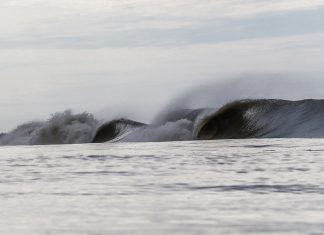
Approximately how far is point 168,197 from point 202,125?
23586 mm

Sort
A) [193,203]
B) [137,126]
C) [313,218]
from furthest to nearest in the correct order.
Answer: [137,126] < [193,203] < [313,218]

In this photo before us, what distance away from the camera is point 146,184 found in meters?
9.40

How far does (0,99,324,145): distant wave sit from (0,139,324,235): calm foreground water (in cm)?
1384

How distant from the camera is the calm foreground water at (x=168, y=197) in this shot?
6.02 metres

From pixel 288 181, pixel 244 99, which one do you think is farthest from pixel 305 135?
pixel 288 181

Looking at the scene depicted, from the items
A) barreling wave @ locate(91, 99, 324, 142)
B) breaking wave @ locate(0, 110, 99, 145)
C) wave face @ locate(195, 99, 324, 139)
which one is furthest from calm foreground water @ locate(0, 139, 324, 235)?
breaking wave @ locate(0, 110, 99, 145)

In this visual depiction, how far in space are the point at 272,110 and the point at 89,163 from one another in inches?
675

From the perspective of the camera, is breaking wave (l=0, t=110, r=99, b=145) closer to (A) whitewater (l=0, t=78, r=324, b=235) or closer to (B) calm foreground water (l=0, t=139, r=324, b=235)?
(A) whitewater (l=0, t=78, r=324, b=235)

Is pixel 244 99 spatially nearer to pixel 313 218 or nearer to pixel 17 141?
pixel 17 141

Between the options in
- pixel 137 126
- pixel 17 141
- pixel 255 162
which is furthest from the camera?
pixel 17 141

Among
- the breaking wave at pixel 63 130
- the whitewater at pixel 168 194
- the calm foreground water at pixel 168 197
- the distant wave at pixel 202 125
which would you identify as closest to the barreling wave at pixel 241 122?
the distant wave at pixel 202 125

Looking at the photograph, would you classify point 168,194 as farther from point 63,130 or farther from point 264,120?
point 63,130

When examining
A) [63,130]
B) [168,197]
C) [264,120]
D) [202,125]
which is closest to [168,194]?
[168,197]

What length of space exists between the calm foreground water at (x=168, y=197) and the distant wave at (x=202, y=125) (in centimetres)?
1384
